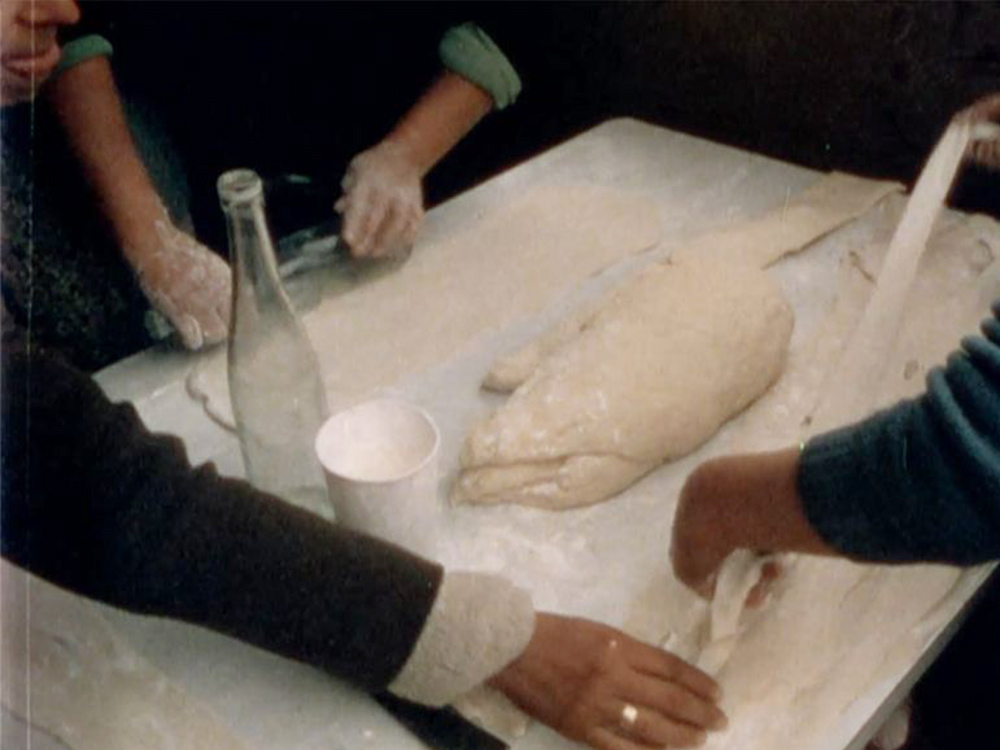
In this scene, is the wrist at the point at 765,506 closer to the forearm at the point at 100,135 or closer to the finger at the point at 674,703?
the finger at the point at 674,703

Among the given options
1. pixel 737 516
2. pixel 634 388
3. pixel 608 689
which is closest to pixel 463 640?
pixel 608 689

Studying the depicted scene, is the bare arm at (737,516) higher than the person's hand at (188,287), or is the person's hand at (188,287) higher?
the bare arm at (737,516)

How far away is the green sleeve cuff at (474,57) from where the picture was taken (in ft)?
4.24

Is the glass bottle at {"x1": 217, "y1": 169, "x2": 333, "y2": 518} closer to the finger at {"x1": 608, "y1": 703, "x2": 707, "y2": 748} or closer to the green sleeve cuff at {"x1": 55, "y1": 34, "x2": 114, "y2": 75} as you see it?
the finger at {"x1": 608, "y1": 703, "x2": 707, "y2": 748}

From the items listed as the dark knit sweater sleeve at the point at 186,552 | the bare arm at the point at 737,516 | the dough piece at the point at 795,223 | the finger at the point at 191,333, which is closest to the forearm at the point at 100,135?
the finger at the point at 191,333

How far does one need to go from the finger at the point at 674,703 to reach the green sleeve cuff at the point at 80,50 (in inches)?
36.3

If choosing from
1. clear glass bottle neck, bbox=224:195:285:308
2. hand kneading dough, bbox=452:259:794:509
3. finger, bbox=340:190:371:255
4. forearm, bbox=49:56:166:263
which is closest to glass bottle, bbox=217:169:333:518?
clear glass bottle neck, bbox=224:195:285:308

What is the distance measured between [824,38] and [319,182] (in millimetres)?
720

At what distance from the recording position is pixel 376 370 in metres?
1.01

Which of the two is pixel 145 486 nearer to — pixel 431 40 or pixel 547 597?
pixel 547 597

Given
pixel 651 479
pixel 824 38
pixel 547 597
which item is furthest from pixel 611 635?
pixel 824 38

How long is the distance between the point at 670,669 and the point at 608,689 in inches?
1.8

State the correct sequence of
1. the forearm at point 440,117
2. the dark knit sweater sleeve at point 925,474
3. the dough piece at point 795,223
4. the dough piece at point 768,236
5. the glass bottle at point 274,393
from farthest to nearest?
the forearm at point 440,117, the dough piece at point 795,223, the dough piece at point 768,236, the glass bottle at point 274,393, the dark knit sweater sleeve at point 925,474

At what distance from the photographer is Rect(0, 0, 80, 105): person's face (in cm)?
86
